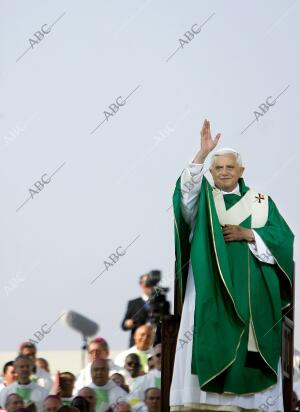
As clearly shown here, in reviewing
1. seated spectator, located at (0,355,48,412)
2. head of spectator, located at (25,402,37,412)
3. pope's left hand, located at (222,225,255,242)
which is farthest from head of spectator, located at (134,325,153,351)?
pope's left hand, located at (222,225,255,242)

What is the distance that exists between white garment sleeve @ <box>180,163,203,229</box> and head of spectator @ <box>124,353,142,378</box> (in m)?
3.07

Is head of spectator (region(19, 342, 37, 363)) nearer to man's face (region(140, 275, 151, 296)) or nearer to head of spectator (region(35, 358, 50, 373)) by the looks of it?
head of spectator (region(35, 358, 50, 373))

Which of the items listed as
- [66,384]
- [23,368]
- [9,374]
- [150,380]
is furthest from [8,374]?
[150,380]

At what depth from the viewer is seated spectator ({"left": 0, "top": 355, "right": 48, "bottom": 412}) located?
10.5 metres

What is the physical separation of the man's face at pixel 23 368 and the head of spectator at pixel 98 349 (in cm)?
72

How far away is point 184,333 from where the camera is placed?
8.12 metres

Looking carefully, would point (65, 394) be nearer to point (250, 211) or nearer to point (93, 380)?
point (93, 380)

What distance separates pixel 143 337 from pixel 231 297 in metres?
3.29

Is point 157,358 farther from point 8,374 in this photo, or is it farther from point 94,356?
point 8,374

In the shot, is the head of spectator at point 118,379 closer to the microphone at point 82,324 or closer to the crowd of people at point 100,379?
the crowd of people at point 100,379

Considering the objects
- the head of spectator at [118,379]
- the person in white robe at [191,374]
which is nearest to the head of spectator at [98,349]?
the head of spectator at [118,379]

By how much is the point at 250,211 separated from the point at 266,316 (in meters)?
0.81

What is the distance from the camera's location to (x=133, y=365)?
431 inches

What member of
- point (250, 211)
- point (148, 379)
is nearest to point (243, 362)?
point (250, 211)
